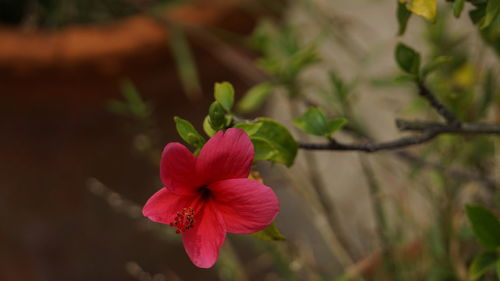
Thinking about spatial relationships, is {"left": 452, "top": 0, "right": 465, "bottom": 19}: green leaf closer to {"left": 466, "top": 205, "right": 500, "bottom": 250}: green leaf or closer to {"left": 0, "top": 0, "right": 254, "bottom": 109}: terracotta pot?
{"left": 466, "top": 205, "right": 500, "bottom": 250}: green leaf

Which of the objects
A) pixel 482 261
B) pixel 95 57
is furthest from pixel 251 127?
pixel 95 57

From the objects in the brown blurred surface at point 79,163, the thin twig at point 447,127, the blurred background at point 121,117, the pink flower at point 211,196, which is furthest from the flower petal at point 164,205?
the brown blurred surface at point 79,163

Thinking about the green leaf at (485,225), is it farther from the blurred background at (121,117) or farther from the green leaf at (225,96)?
the blurred background at (121,117)

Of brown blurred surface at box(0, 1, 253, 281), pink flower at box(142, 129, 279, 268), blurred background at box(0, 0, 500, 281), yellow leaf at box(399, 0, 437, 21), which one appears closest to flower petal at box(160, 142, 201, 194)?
pink flower at box(142, 129, 279, 268)

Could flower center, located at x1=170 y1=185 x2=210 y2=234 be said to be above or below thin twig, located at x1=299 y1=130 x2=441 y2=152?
below

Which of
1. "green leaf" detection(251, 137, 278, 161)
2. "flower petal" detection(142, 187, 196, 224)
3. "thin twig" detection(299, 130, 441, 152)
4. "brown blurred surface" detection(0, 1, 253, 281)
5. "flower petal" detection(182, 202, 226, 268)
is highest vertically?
"green leaf" detection(251, 137, 278, 161)

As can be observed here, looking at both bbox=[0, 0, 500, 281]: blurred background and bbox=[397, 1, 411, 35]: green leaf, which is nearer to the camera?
bbox=[397, 1, 411, 35]: green leaf
